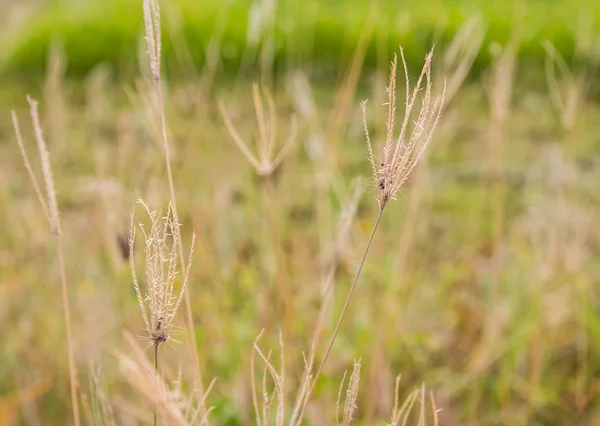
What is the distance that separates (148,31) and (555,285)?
2.28 ft

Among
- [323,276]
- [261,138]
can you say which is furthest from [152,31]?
[323,276]

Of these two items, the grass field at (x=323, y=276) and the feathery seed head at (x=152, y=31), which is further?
the grass field at (x=323, y=276)

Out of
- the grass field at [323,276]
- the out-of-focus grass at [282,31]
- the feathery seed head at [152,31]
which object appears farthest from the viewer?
the out-of-focus grass at [282,31]

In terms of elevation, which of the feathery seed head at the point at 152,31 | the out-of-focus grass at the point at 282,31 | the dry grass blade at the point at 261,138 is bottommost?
the dry grass blade at the point at 261,138

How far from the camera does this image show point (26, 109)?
5.60 feet

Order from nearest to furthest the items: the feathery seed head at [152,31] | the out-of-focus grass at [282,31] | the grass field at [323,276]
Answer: the feathery seed head at [152,31]
the grass field at [323,276]
the out-of-focus grass at [282,31]

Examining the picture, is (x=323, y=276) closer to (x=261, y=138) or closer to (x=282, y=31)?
(x=261, y=138)

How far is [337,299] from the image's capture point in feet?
2.46

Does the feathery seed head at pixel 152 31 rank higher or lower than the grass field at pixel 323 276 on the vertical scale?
higher

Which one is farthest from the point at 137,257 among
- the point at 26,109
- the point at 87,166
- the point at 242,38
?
the point at 242,38

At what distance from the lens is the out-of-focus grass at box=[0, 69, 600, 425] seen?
0.64 meters

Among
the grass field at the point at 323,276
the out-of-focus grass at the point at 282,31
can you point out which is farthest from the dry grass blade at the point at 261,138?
the out-of-focus grass at the point at 282,31

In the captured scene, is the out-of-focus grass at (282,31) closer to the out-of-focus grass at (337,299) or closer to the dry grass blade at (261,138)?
the out-of-focus grass at (337,299)

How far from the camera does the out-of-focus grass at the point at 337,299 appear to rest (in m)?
0.64
